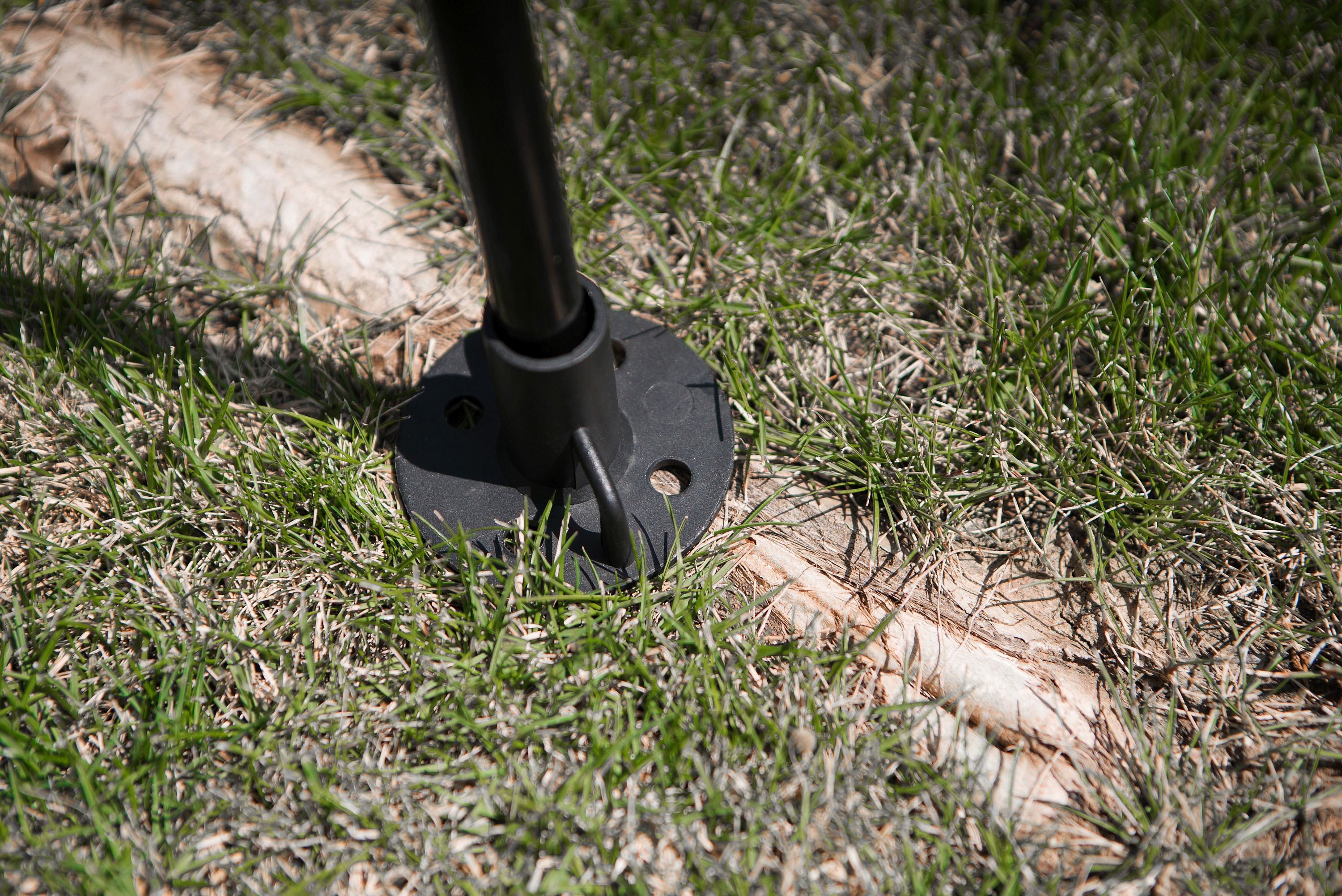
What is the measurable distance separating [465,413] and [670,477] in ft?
1.86

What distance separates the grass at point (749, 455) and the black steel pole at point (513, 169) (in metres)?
0.60

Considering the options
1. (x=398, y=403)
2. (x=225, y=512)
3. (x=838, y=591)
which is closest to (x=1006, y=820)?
(x=838, y=591)

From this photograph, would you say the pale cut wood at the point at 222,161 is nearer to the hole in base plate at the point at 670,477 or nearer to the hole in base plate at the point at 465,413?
the hole in base plate at the point at 465,413

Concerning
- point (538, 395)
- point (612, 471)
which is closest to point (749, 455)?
point (612, 471)

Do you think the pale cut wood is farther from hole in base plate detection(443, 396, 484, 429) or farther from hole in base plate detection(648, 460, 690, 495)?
hole in base plate detection(648, 460, 690, 495)

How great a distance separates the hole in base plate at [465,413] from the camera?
7.59ft

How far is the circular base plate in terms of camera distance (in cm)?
208

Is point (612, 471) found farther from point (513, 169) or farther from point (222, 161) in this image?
point (222, 161)

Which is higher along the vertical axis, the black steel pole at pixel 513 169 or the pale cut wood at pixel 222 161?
the pale cut wood at pixel 222 161

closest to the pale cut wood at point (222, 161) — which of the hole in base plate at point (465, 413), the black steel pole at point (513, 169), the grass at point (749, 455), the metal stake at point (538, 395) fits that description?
the grass at point (749, 455)

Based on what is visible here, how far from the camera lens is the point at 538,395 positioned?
1.81 meters

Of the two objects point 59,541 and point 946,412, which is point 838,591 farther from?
point 59,541

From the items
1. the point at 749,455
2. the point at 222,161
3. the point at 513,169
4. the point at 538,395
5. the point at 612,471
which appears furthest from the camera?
the point at 222,161

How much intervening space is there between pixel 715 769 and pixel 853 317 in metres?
1.34
